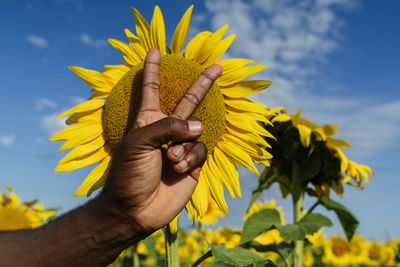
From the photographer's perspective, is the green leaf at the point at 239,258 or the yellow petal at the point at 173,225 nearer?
the green leaf at the point at 239,258

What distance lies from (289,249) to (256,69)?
6.69 ft

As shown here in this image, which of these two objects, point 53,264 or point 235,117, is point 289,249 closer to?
point 235,117

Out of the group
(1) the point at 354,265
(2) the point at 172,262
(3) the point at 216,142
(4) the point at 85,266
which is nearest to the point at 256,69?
(3) the point at 216,142

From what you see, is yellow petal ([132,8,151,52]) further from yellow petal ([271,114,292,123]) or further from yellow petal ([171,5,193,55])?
yellow petal ([271,114,292,123])

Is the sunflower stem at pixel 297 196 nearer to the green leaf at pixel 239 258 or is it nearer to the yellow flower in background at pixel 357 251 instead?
the green leaf at pixel 239 258

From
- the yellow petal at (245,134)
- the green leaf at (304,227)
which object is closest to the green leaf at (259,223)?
the green leaf at (304,227)

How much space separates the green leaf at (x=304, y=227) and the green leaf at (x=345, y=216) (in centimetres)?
19

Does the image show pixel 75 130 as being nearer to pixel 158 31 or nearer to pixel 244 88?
pixel 158 31

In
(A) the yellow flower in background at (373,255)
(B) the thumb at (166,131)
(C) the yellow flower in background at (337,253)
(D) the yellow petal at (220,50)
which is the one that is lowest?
(A) the yellow flower in background at (373,255)

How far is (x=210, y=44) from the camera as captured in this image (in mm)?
2164

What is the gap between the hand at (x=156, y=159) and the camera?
5.49ft

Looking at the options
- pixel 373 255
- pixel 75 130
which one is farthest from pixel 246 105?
pixel 373 255

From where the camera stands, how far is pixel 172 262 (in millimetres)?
2107

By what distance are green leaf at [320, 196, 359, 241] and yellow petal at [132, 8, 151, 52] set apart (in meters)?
2.15
